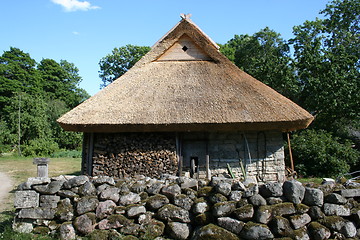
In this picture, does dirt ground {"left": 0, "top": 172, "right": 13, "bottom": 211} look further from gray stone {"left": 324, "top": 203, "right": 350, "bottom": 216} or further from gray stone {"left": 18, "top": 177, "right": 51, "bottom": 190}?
gray stone {"left": 324, "top": 203, "right": 350, "bottom": 216}

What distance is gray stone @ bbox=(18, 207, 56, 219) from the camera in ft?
16.3

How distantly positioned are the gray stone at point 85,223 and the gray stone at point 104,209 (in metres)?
0.11

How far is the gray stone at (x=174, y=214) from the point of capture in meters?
4.80

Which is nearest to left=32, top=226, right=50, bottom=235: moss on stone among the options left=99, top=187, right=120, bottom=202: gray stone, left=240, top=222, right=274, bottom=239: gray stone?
left=99, top=187, right=120, bottom=202: gray stone

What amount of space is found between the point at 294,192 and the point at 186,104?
499 cm

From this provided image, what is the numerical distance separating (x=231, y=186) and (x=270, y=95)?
559 centimetres

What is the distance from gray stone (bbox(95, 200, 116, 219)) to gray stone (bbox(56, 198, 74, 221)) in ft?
1.52

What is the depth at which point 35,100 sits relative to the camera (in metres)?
27.3

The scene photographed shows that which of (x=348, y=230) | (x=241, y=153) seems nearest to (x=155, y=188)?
(x=348, y=230)

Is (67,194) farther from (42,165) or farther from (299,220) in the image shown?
(299,220)

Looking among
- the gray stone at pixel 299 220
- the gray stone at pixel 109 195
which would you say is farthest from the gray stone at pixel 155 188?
the gray stone at pixel 299 220

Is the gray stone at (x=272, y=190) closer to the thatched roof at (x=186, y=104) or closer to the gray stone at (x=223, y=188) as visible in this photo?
the gray stone at (x=223, y=188)

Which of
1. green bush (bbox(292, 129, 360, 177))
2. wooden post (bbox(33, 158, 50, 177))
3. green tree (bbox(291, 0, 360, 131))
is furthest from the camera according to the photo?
green tree (bbox(291, 0, 360, 131))

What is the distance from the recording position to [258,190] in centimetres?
479
